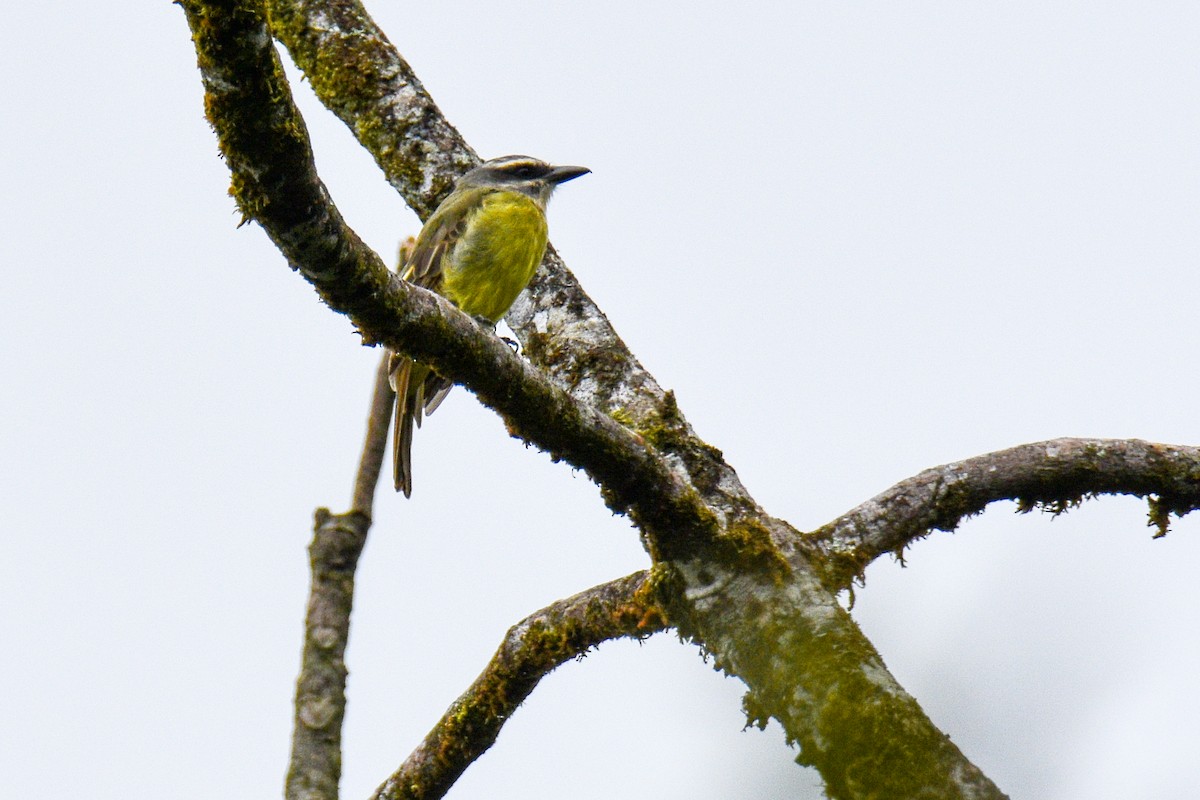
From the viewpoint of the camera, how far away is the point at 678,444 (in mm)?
3982

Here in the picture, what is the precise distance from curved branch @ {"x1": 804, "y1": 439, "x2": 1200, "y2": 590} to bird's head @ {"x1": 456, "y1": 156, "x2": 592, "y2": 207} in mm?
3221

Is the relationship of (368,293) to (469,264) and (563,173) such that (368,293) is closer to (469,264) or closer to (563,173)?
(469,264)

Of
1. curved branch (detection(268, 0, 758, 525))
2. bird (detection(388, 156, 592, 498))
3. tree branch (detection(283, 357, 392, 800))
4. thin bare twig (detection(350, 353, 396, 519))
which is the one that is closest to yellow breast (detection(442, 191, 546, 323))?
bird (detection(388, 156, 592, 498))

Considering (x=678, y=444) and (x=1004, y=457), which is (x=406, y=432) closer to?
(x=678, y=444)

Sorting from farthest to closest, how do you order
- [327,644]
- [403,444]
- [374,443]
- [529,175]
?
1. [529,175]
2. [403,444]
3. [374,443]
4. [327,644]

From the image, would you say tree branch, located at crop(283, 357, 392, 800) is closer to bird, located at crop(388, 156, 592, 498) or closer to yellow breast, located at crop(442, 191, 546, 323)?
bird, located at crop(388, 156, 592, 498)

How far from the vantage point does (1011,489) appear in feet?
13.3

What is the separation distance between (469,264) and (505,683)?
3102 millimetres

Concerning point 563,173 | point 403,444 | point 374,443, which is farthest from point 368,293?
point 563,173

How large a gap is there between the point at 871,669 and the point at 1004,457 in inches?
47.8

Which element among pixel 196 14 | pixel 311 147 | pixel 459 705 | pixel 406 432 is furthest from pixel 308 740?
pixel 406 432

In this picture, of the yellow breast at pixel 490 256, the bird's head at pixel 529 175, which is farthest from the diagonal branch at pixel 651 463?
the bird's head at pixel 529 175

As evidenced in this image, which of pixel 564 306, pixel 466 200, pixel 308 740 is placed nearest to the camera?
pixel 308 740

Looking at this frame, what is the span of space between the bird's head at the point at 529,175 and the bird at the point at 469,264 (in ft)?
0.10
